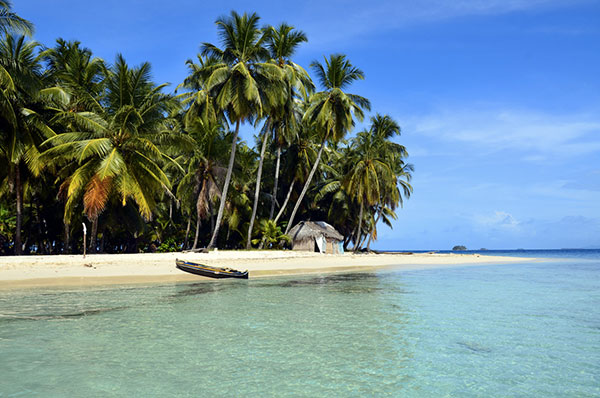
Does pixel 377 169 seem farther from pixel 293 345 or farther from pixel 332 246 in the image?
pixel 293 345

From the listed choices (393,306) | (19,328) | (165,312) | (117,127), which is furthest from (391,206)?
(19,328)

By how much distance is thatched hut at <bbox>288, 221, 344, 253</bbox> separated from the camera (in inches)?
1292

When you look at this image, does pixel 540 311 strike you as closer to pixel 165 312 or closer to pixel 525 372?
pixel 525 372

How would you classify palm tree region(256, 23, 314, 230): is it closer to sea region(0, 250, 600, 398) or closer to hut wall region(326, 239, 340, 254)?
hut wall region(326, 239, 340, 254)

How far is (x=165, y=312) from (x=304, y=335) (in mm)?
4025

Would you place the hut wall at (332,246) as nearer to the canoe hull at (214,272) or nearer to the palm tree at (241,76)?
the palm tree at (241,76)

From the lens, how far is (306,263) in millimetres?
25922

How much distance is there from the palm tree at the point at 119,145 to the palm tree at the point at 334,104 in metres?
12.2

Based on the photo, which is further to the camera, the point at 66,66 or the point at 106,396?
the point at 66,66

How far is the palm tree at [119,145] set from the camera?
18.8 m

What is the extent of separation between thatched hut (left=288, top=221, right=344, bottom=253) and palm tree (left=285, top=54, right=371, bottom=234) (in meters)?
2.51

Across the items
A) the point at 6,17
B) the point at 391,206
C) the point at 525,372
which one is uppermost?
the point at 6,17

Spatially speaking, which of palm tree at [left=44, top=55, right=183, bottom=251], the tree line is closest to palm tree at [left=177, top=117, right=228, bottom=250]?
the tree line

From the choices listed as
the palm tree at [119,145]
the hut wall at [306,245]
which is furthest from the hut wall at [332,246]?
the palm tree at [119,145]
